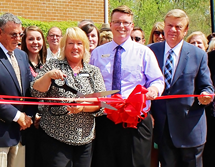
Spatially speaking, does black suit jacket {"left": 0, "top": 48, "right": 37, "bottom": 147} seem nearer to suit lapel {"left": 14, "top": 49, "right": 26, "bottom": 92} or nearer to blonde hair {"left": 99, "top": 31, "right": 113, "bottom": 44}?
suit lapel {"left": 14, "top": 49, "right": 26, "bottom": 92}

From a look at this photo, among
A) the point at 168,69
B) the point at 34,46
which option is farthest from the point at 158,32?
the point at 34,46

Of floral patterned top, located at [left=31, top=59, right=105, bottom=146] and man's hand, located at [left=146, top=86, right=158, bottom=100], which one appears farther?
man's hand, located at [left=146, top=86, right=158, bottom=100]

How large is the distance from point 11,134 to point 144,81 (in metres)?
1.70

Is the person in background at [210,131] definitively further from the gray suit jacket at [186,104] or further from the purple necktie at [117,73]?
the purple necktie at [117,73]

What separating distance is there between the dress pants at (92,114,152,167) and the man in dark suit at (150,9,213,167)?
12.1 inches

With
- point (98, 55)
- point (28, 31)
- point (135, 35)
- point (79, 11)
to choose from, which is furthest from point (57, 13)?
point (98, 55)

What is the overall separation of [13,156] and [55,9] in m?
7.68

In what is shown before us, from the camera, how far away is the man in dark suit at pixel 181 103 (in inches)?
158

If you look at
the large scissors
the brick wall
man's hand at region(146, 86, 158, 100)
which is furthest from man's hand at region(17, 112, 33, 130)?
the brick wall

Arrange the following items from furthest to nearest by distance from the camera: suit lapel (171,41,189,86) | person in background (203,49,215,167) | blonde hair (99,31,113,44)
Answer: blonde hair (99,31,113,44) < person in background (203,49,215,167) < suit lapel (171,41,189,86)

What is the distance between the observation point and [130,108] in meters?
3.54

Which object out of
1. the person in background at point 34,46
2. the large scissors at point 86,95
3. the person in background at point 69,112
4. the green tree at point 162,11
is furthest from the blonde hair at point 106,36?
the green tree at point 162,11

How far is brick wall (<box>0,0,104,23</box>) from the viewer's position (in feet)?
32.4

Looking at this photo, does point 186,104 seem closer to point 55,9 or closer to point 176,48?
point 176,48
